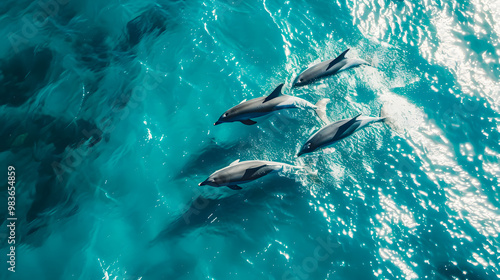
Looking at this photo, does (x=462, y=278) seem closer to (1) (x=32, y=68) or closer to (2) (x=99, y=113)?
(2) (x=99, y=113)

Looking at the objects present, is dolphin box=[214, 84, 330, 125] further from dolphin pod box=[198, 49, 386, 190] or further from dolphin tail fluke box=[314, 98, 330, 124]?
dolphin tail fluke box=[314, 98, 330, 124]

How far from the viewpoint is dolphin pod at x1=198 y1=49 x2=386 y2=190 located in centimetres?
831

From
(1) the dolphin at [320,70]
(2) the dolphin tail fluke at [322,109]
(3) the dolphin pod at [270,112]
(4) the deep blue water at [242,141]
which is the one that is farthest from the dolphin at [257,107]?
(4) the deep blue water at [242,141]

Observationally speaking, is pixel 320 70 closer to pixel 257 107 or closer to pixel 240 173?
pixel 257 107

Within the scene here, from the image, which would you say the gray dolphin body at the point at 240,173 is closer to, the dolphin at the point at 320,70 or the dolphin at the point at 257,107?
the dolphin at the point at 257,107

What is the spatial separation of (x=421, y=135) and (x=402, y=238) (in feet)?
11.0

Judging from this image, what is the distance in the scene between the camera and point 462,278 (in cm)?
867

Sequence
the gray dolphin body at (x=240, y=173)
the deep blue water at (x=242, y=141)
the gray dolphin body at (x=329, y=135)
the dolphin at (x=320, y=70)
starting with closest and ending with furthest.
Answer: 1. the gray dolphin body at (x=240, y=173)
2. the gray dolphin body at (x=329, y=135)
3. the deep blue water at (x=242, y=141)
4. the dolphin at (x=320, y=70)

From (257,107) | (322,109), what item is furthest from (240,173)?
(322,109)

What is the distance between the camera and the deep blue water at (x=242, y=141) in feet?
29.9

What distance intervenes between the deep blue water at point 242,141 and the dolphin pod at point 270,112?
4.98 feet

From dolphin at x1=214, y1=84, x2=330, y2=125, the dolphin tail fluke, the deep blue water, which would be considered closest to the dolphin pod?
dolphin at x1=214, y1=84, x2=330, y2=125

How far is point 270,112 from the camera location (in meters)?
8.88

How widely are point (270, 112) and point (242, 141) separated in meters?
1.98
